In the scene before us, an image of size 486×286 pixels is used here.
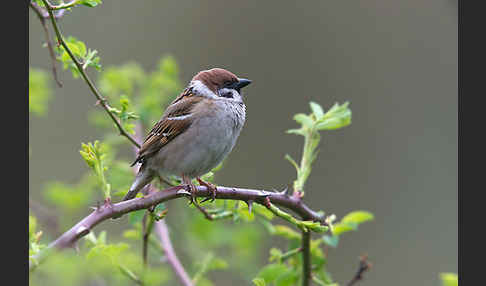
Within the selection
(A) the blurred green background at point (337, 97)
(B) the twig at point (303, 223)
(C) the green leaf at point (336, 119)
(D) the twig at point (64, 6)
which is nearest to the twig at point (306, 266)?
(B) the twig at point (303, 223)

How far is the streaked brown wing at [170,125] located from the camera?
11.6 ft

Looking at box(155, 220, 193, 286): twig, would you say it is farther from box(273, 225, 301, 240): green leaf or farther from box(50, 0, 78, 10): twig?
box(50, 0, 78, 10): twig

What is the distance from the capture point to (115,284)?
9.66 ft

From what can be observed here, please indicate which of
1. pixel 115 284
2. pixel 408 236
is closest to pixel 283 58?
pixel 408 236

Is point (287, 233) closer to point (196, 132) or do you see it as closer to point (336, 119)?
point (336, 119)

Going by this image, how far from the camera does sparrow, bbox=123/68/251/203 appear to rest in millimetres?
3473

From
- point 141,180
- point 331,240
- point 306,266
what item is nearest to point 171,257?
point 141,180

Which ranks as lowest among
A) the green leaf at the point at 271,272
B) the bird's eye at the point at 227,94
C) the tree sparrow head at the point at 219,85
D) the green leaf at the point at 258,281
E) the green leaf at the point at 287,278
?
the green leaf at the point at 287,278

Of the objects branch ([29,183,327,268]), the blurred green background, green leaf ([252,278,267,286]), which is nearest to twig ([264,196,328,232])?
branch ([29,183,327,268])

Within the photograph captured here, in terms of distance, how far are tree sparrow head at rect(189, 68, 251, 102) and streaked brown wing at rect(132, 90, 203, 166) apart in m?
0.08

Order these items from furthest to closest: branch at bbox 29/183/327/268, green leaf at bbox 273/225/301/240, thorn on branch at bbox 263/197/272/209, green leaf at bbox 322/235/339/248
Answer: green leaf at bbox 273/225/301/240
green leaf at bbox 322/235/339/248
thorn on branch at bbox 263/197/272/209
branch at bbox 29/183/327/268

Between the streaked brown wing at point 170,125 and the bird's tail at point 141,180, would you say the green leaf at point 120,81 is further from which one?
the bird's tail at point 141,180

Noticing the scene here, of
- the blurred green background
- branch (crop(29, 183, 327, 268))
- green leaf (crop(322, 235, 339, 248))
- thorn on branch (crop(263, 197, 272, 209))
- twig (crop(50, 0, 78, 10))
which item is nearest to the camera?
branch (crop(29, 183, 327, 268))

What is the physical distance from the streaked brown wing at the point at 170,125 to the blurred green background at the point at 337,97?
2.93m
